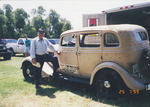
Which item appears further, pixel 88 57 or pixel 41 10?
pixel 41 10

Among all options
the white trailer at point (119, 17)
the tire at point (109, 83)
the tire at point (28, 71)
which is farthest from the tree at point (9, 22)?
the tire at point (109, 83)

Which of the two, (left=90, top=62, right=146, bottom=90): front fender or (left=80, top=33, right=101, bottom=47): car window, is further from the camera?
(left=80, top=33, right=101, bottom=47): car window

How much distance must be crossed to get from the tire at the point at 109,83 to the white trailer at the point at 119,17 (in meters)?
3.98

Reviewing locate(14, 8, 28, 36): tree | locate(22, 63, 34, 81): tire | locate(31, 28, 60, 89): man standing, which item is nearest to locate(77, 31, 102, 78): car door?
locate(31, 28, 60, 89): man standing

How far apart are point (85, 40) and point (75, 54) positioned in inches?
33.0

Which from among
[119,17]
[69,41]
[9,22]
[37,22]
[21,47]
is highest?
[37,22]

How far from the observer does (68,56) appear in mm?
4406

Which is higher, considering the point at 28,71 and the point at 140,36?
the point at 140,36

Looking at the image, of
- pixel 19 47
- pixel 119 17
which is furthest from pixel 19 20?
pixel 119 17

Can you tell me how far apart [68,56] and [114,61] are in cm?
151

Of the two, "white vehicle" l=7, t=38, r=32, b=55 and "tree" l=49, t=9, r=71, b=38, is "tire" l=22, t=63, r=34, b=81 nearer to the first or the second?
"white vehicle" l=7, t=38, r=32, b=55

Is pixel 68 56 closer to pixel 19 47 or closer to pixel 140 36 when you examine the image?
pixel 140 36

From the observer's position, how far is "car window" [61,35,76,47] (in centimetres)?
447

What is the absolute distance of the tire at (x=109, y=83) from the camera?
3.42 metres
